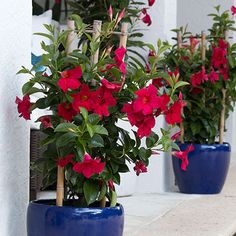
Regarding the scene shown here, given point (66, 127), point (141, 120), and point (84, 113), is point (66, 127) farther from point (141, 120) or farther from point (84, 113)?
point (141, 120)

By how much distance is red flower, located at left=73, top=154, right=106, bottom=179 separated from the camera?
1.83m

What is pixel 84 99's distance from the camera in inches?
73.9

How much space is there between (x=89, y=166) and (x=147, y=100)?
0.23m

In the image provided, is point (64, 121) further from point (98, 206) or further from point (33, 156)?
point (33, 156)

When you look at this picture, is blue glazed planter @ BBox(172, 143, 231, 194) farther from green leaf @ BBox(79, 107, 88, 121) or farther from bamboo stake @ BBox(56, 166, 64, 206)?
green leaf @ BBox(79, 107, 88, 121)

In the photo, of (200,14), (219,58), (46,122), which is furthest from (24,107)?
(200,14)

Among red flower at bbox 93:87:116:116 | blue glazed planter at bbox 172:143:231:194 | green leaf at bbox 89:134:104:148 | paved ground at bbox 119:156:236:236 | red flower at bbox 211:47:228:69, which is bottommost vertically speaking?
paved ground at bbox 119:156:236:236

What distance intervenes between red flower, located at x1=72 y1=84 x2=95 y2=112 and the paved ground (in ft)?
3.40

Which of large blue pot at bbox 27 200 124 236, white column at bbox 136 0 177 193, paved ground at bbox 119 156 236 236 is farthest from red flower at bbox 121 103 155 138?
white column at bbox 136 0 177 193

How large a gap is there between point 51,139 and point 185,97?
197 centimetres

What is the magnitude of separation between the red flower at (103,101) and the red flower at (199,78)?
5.95 feet

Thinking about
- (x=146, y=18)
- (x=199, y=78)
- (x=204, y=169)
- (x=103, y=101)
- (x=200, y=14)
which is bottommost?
(x=204, y=169)

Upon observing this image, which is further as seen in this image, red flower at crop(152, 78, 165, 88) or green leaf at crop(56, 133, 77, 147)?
red flower at crop(152, 78, 165, 88)

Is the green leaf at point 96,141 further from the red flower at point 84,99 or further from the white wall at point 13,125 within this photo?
the white wall at point 13,125
